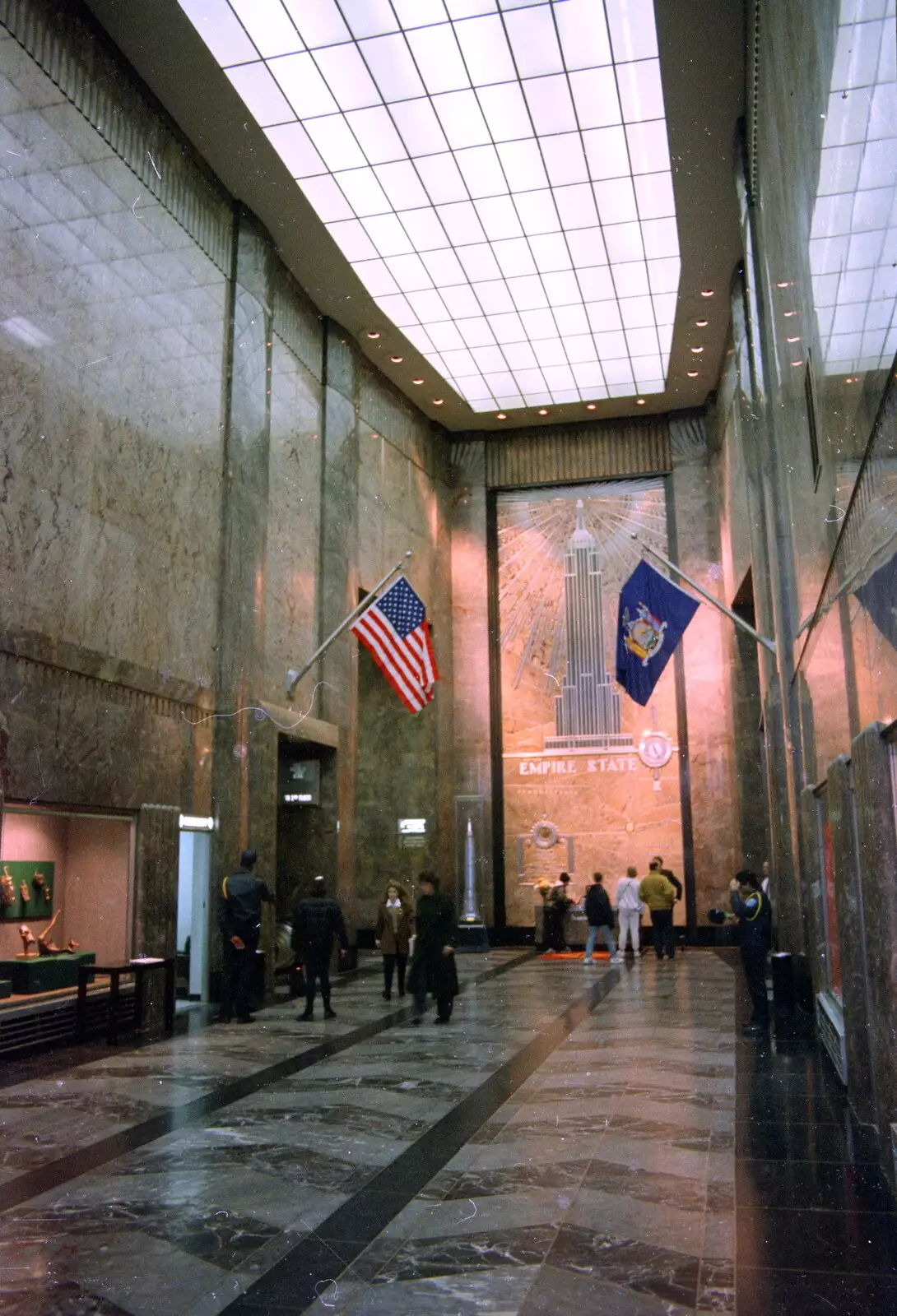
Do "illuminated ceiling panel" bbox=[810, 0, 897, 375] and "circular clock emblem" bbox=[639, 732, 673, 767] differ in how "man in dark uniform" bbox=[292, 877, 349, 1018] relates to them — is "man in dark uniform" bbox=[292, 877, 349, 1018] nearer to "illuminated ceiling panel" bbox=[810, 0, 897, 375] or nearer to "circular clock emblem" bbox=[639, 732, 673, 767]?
"illuminated ceiling panel" bbox=[810, 0, 897, 375]

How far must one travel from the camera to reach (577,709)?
877 inches

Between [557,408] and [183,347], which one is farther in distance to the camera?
[557,408]

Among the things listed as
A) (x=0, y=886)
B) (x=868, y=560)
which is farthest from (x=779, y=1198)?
→ (x=0, y=886)

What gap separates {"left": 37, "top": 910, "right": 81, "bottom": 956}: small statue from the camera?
33.7ft

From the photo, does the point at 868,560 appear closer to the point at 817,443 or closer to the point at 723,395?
the point at 817,443

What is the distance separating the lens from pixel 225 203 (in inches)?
575

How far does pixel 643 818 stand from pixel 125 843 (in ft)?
41.4

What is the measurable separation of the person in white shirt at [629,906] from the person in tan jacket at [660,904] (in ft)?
0.44

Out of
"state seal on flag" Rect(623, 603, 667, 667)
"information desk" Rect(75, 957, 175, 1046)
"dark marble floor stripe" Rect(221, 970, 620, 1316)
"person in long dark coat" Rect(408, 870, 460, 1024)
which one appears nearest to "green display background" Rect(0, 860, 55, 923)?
"information desk" Rect(75, 957, 175, 1046)

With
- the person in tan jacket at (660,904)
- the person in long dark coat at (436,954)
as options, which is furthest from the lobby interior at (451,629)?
the person in tan jacket at (660,904)

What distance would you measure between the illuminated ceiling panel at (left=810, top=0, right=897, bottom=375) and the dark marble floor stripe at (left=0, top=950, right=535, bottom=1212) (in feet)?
17.9

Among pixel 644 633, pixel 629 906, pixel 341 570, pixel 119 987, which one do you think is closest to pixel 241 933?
pixel 119 987

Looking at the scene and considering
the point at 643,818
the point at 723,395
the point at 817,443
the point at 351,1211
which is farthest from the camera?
the point at 643,818

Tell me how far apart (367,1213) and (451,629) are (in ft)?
60.9
